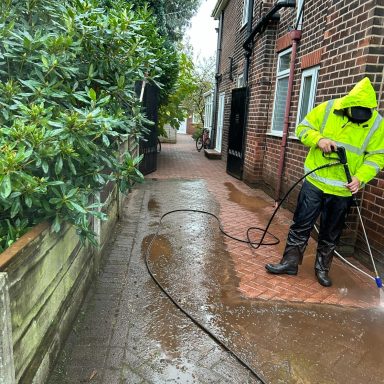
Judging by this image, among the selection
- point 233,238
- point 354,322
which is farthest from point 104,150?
point 233,238

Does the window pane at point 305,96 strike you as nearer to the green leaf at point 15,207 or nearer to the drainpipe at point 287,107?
the drainpipe at point 287,107

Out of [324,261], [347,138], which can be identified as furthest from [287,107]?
[324,261]

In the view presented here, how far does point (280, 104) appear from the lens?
7.10 metres

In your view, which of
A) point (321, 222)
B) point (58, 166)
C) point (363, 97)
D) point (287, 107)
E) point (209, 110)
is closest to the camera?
point (58, 166)

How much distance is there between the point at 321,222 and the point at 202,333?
1.70 metres

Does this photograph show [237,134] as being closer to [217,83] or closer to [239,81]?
[239,81]

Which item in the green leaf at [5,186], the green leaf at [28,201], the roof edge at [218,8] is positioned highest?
the roof edge at [218,8]

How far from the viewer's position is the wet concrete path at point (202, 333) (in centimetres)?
228

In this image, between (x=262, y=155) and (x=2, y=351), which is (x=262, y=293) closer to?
(x=2, y=351)

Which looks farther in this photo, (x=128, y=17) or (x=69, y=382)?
(x=128, y=17)

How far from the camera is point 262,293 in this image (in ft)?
10.8

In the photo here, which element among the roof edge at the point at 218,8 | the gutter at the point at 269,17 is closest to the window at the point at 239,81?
the gutter at the point at 269,17

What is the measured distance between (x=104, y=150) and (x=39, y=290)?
1.02 meters

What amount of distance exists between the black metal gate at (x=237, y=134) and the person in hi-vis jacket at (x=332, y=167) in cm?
523
